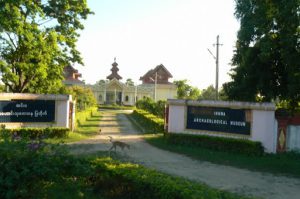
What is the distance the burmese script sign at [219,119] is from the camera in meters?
18.7

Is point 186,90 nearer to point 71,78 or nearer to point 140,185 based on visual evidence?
point 71,78

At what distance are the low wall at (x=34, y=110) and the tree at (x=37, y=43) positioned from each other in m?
5.44

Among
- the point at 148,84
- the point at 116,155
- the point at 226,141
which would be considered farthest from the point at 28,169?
the point at 148,84

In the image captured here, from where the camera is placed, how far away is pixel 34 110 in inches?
827

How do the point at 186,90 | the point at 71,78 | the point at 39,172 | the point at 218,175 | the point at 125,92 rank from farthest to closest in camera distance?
the point at 125,92
the point at 71,78
the point at 186,90
the point at 218,175
the point at 39,172

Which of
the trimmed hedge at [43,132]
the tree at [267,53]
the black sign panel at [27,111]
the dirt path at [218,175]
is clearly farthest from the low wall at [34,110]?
the tree at [267,53]

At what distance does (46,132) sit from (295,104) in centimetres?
1291

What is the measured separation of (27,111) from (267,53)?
12226mm

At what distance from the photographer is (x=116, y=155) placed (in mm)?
15938

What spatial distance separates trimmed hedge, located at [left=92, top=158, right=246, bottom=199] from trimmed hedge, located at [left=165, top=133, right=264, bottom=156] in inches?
357

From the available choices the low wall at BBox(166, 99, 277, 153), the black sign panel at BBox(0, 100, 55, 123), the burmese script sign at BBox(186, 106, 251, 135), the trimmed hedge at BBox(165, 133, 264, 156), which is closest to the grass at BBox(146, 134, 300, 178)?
the trimmed hedge at BBox(165, 133, 264, 156)

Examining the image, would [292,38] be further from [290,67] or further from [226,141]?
[226,141]

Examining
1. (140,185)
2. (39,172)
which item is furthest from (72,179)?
(140,185)

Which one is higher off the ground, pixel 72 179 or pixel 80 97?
pixel 80 97
